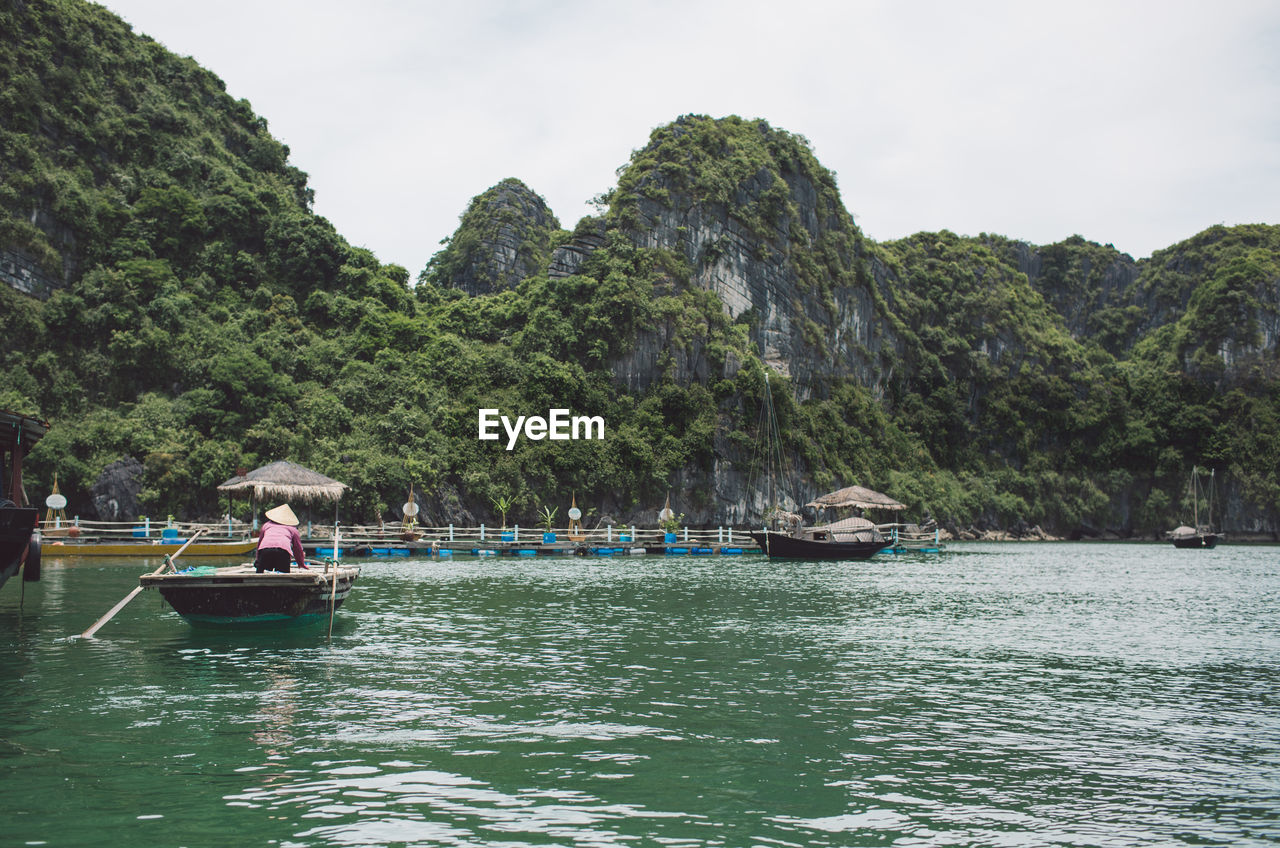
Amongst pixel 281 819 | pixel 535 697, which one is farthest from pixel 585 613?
pixel 281 819

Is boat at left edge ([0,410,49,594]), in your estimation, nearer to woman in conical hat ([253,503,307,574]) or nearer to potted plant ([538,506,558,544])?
woman in conical hat ([253,503,307,574])

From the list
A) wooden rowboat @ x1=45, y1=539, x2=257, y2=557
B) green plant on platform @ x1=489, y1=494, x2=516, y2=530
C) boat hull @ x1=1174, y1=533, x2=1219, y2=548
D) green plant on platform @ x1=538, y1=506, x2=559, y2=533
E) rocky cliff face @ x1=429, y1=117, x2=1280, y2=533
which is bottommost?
boat hull @ x1=1174, y1=533, x2=1219, y2=548

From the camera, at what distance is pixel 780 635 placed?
16.3m

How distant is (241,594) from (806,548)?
3210 cm

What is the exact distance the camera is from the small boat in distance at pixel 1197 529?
61.0m

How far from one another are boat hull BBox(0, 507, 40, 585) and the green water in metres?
1.14

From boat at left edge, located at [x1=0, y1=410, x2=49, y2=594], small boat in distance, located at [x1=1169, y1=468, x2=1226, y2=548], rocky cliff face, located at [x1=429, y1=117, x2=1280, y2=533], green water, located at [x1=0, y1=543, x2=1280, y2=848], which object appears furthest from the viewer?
rocky cliff face, located at [x1=429, y1=117, x2=1280, y2=533]

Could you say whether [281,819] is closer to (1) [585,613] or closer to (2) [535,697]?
(2) [535,697]

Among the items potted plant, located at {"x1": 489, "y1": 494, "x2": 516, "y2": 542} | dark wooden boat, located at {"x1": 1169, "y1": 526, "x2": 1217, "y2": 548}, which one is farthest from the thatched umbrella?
dark wooden boat, located at {"x1": 1169, "y1": 526, "x2": 1217, "y2": 548}

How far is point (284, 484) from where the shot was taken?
111 feet

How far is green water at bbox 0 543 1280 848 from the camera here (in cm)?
648

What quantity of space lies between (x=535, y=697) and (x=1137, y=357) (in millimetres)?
106840

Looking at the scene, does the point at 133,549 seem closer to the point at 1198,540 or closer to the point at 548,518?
the point at 548,518

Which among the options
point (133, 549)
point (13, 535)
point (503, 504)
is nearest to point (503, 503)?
point (503, 504)
